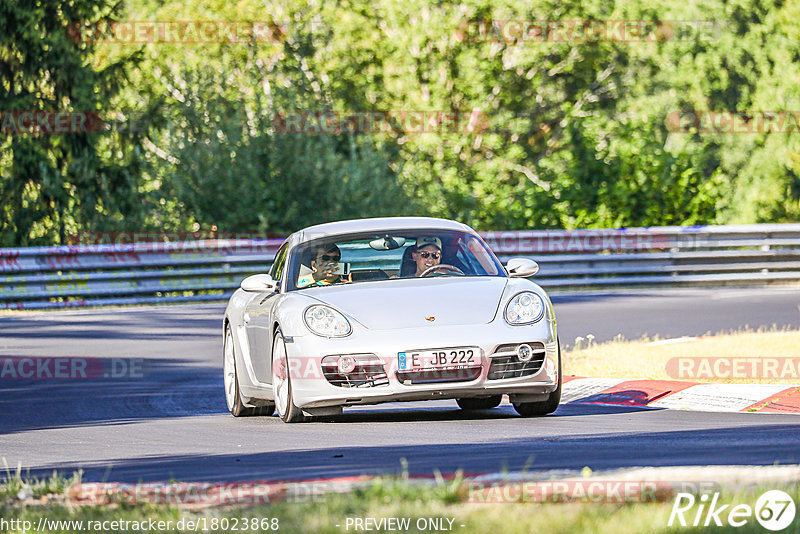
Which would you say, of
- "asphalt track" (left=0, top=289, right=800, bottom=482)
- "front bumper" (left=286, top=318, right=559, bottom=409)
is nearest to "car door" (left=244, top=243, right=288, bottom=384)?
"asphalt track" (left=0, top=289, right=800, bottom=482)

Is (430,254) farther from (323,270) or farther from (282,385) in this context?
(282,385)

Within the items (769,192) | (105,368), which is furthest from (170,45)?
(105,368)

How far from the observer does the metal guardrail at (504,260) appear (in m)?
22.2

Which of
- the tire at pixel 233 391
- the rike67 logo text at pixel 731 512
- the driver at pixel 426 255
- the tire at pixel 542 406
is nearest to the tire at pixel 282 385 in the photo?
the tire at pixel 233 391

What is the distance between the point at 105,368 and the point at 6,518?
9048 millimetres

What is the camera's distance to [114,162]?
31.3 meters

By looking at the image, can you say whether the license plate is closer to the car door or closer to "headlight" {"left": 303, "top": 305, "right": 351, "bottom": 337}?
"headlight" {"left": 303, "top": 305, "right": 351, "bottom": 337}

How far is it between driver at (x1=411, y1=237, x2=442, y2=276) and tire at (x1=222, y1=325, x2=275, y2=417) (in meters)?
1.65

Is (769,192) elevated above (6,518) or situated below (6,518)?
below

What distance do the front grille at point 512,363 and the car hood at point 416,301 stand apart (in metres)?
0.23

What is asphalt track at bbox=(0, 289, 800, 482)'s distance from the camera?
7145 mm

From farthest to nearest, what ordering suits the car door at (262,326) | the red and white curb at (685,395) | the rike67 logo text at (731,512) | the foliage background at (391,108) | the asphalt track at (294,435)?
1. the foliage background at (391,108)
2. the car door at (262,326)
3. the red and white curb at (685,395)
4. the asphalt track at (294,435)
5. the rike67 logo text at (731,512)

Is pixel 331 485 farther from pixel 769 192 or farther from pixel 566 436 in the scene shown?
pixel 769 192

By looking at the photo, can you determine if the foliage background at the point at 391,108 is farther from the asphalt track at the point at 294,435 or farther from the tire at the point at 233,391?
the tire at the point at 233,391
